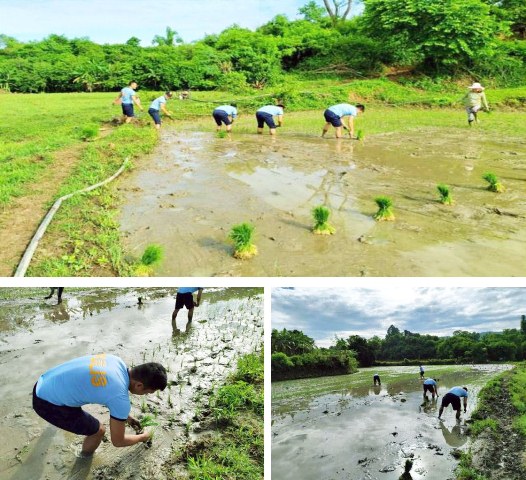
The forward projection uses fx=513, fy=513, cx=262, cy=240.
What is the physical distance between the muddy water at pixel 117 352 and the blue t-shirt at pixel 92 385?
0.45m

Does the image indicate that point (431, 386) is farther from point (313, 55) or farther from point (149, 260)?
point (313, 55)

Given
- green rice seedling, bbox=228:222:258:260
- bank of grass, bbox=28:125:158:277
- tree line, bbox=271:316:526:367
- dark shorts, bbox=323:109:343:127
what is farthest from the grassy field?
tree line, bbox=271:316:526:367

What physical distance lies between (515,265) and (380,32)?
2306cm

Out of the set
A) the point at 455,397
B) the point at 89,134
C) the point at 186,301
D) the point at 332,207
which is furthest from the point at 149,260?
the point at 89,134

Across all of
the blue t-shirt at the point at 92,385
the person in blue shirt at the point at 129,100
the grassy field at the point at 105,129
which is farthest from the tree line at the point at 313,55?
the blue t-shirt at the point at 92,385

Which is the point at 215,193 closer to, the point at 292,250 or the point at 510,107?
the point at 292,250

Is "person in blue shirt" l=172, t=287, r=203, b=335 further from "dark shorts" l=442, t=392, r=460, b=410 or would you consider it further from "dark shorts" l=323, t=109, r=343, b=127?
"dark shorts" l=323, t=109, r=343, b=127

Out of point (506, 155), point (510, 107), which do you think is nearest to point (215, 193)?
point (506, 155)

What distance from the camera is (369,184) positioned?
8.82 m

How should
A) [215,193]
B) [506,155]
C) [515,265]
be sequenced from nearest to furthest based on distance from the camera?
[515,265] → [215,193] → [506,155]

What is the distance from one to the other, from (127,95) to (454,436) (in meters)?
12.6

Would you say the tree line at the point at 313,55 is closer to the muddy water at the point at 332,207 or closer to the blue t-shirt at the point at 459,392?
the muddy water at the point at 332,207

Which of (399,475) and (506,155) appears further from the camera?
(506,155)

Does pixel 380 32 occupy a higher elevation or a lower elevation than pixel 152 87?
higher
